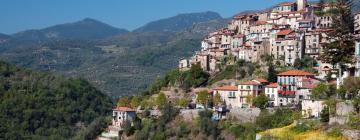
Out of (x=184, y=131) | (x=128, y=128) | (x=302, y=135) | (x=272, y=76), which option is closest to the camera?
(x=302, y=135)

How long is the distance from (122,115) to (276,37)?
16.5 meters

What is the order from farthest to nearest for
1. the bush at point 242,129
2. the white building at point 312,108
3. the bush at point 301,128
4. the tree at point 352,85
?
the bush at point 242,129
the white building at point 312,108
the tree at point 352,85
the bush at point 301,128

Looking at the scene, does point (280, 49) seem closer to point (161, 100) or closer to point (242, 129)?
point (161, 100)

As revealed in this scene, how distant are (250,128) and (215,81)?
620 inches

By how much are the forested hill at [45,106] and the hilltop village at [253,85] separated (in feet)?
64.9

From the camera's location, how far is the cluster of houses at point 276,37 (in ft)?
199

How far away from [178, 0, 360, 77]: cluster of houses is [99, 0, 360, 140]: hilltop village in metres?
0.09

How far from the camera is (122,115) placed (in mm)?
62594

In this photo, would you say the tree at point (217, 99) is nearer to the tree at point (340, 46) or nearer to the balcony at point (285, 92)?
the balcony at point (285, 92)

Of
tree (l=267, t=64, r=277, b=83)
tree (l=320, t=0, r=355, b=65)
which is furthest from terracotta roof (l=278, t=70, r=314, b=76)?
tree (l=320, t=0, r=355, b=65)

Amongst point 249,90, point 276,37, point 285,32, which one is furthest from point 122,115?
point 285,32

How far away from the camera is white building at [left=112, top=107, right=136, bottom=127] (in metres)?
61.9

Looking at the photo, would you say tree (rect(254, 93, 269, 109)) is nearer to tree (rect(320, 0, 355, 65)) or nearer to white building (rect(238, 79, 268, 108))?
white building (rect(238, 79, 268, 108))

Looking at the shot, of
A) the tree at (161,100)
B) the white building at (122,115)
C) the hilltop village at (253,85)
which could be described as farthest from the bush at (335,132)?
the white building at (122,115)
